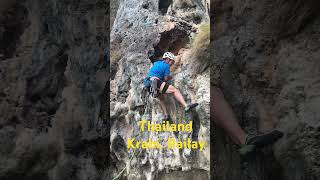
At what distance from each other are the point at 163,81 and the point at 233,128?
0.93 m

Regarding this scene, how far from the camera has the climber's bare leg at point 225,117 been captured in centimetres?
333

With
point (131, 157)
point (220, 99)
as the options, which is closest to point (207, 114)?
point (220, 99)

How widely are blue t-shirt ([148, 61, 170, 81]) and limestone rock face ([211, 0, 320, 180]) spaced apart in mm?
463

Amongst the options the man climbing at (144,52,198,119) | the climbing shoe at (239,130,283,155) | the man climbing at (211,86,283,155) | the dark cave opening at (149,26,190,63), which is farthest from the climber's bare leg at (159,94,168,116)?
the climbing shoe at (239,130,283,155)

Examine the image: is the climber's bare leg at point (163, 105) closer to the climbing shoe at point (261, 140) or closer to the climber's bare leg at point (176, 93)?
the climber's bare leg at point (176, 93)

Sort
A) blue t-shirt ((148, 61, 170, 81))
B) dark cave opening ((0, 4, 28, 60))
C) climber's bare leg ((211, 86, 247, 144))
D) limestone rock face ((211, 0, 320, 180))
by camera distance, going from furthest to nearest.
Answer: dark cave opening ((0, 4, 28, 60)) → blue t-shirt ((148, 61, 170, 81)) → climber's bare leg ((211, 86, 247, 144)) → limestone rock face ((211, 0, 320, 180))

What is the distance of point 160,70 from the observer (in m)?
4.06

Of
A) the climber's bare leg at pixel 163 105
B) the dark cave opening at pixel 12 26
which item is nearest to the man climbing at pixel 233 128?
the climber's bare leg at pixel 163 105

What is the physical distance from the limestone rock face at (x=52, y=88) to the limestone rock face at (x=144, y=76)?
21 centimetres

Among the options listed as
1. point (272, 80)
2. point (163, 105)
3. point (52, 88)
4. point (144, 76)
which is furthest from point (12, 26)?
point (272, 80)

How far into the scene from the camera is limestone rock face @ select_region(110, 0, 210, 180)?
3.91 m

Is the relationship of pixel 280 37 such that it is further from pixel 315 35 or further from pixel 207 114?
pixel 207 114

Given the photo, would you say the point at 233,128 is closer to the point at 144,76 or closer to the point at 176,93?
the point at 176,93

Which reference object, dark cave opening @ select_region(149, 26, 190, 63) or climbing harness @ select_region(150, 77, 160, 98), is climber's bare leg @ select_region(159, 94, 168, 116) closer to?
climbing harness @ select_region(150, 77, 160, 98)
